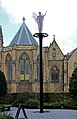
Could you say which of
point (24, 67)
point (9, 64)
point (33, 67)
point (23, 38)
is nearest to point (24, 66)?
point (24, 67)

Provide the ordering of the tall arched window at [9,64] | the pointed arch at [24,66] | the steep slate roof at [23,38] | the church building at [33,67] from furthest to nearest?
the steep slate roof at [23,38]
the tall arched window at [9,64]
the pointed arch at [24,66]
the church building at [33,67]

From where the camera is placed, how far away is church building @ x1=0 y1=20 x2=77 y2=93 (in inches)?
2653

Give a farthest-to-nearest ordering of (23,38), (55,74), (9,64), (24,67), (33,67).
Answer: (23,38), (9,64), (55,74), (24,67), (33,67)

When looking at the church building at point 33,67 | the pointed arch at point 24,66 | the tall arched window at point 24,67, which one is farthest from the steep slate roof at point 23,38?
the tall arched window at point 24,67

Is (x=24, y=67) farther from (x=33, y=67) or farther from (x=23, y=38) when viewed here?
(x=23, y=38)

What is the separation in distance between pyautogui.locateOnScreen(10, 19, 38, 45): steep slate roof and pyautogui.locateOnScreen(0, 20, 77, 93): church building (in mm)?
534

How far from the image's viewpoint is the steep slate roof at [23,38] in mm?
70312

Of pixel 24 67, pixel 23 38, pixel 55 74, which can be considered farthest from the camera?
pixel 23 38

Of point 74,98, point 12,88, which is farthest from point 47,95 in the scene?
point 12,88

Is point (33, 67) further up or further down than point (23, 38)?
further down

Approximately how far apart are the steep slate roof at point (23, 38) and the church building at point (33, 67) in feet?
1.75

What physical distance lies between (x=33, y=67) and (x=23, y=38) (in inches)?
275

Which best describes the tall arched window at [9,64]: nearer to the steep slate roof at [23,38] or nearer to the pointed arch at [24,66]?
the pointed arch at [24,66]

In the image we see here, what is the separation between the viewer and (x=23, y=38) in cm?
7100
